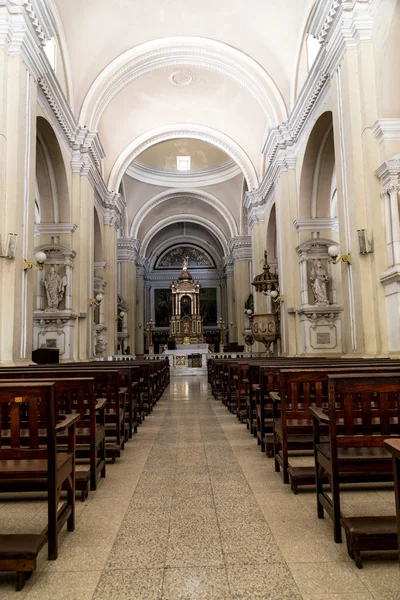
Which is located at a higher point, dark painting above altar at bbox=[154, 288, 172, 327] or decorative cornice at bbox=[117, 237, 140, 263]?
decorative cornice at bbox=[117, 237, 140, 263]

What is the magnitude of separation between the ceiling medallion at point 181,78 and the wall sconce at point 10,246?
36.3 ft

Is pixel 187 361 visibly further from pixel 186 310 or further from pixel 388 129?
pixel 388 129

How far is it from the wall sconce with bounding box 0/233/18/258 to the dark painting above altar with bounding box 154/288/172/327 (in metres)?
28.4

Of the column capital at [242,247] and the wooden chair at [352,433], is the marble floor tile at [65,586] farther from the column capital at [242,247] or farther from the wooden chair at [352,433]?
the column capital at [242,247]

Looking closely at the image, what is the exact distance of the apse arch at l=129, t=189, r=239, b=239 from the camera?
2627 centimetres

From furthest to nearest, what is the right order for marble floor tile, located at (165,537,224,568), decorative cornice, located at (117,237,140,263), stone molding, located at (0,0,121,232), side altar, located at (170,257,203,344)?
side altar, located at (170,257,203,344) < decorative cornice, located at (117,237,140,263) < stone molding, located at (0,0,121,232) < marble floor tile, located at (165,537,224,568)

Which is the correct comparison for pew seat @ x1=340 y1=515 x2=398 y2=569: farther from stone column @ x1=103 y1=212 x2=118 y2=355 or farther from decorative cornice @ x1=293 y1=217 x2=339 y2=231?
stone column @ x1=103 y1=212 x2=118 y2=355

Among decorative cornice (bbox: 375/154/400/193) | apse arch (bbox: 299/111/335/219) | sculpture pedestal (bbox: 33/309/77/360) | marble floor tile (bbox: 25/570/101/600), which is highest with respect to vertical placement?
apse arch (bbox: 299/111/335/219)

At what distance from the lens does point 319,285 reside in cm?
1238

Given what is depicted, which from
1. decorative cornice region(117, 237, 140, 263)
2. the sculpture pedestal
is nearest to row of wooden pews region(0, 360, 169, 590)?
the sculpture pedestal

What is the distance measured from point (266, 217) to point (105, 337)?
7.37 metres

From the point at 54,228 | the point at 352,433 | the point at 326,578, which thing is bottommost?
the point at 326,578

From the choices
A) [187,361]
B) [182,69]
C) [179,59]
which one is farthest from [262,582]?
[187,361]

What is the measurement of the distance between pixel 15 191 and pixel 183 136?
1293 centimetres
